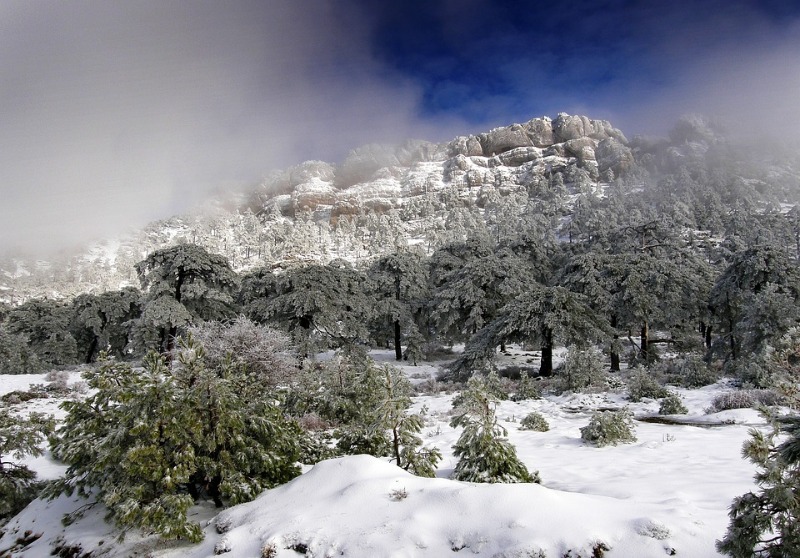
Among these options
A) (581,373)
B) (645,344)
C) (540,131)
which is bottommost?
(581,373)

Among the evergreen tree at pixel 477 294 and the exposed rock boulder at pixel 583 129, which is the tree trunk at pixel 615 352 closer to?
the evergreen tree at pixel 477 294

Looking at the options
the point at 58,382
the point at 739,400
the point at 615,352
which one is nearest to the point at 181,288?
the point at 58,382

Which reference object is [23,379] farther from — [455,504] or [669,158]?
[669,158]

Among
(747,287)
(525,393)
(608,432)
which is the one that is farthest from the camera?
(747,287)

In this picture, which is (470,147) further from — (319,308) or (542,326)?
(542,326)

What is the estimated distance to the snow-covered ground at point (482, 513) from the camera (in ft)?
12.8

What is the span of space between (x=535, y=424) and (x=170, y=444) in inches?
323

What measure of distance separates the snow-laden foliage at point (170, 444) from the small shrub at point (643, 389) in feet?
36.0

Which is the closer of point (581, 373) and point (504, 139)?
point (581, 373)

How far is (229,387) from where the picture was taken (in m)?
6.44

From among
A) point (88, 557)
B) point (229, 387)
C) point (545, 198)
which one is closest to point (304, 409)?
point (229, 387)

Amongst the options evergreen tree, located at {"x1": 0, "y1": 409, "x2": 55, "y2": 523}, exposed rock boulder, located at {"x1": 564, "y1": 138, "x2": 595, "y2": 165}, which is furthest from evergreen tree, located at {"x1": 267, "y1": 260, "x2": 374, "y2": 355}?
exposed rock boulder, located at {"x1": 564, "y1": 138, "x2": 595, "y2": 165}

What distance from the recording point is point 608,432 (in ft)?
28.3

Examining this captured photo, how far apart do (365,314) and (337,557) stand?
2081 centimetres
